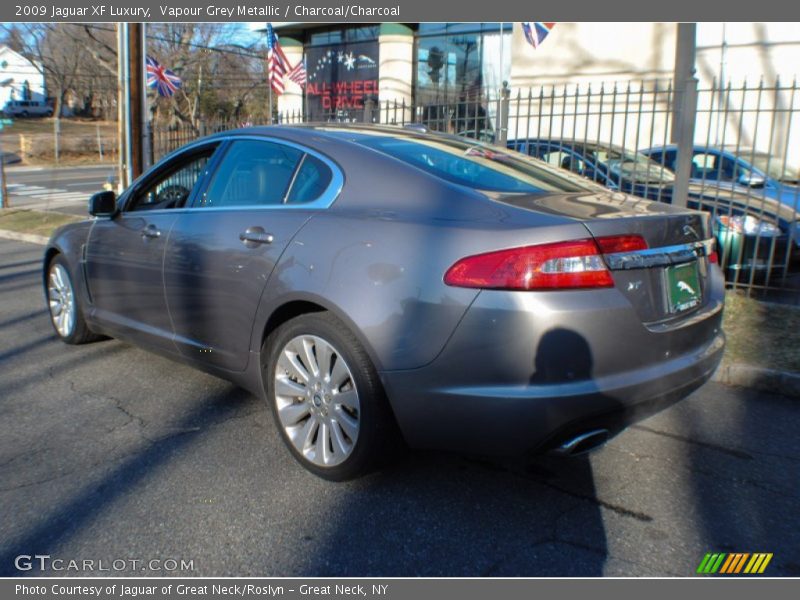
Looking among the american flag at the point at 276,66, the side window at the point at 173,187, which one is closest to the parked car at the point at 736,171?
the side window at the point at 173,187

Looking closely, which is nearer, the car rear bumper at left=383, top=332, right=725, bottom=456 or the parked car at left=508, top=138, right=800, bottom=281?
the car rear bumper at left=383, top=332, right=725, bottom=456

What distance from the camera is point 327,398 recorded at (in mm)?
3150

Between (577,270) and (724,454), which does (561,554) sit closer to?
(577,270)

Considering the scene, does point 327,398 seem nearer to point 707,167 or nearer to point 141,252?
point 141,252

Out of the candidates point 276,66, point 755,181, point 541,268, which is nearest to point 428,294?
point 541,268

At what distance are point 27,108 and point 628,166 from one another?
76.0 metres

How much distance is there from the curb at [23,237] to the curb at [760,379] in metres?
10.9

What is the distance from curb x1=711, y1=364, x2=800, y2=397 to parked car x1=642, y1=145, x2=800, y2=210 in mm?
2829

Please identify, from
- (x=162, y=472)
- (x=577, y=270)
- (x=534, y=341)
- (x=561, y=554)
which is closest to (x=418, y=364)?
(x=534, y=341)

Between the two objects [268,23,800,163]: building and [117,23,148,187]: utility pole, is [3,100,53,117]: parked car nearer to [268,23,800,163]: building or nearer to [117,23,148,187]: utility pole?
[268,23,800,163]: building

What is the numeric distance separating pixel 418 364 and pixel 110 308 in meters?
2.80

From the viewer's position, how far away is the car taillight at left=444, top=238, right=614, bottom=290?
2615 mm

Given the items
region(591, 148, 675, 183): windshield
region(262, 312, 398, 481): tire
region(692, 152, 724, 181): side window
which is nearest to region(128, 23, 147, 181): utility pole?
region(591, 148, 675, 183): windshield

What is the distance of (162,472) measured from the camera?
3.35 metres
